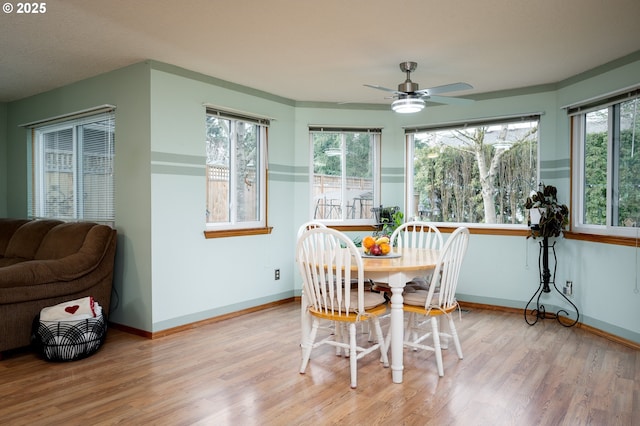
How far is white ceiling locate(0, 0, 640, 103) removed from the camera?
2.79m

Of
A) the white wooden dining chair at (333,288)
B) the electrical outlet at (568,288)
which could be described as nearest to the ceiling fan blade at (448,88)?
the white wooden dining chair at (333,288)

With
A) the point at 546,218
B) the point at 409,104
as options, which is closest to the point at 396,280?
the point at 409,104

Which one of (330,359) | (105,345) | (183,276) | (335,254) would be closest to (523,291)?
(330,359)

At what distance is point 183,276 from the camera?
13.4ft

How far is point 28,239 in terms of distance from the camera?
14.1 feet

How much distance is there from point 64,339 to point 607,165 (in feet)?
15.5

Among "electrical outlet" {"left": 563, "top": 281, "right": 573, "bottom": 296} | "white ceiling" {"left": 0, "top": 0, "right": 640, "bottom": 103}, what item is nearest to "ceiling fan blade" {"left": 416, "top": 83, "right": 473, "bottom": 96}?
"white ceiling" {"left": 0, "top": 0, "right": 640, "bottom": 103}

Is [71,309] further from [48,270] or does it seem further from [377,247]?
[377,247]

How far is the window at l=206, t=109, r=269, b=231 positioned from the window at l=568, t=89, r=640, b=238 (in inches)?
127

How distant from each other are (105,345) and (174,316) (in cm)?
60

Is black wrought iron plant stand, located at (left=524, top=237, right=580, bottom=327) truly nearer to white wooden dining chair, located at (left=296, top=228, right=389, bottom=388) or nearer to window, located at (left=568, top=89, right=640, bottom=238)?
window, located at (left=568, top=89, right=640, bottom=238)

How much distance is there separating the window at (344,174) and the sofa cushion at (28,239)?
2846 mm

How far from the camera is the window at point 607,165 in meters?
3.69

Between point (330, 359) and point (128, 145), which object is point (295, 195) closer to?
point (128, 145)
